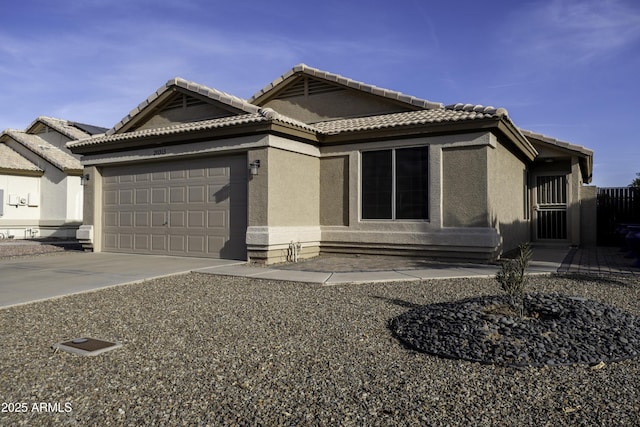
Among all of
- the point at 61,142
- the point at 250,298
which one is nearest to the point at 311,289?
the point at 250,298

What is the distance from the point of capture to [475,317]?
5.48 metres

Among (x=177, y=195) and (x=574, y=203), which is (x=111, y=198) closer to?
(x=177, y=195)

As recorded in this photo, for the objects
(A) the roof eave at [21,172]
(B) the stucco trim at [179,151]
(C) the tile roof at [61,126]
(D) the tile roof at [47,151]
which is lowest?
(B) the stucco trim at [179,151]

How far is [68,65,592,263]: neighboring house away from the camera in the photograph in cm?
1141

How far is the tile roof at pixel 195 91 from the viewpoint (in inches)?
503

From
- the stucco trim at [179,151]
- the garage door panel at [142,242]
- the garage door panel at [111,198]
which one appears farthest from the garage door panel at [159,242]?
the stucco trim at [179,151]

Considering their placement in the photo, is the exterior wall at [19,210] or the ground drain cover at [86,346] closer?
the ground drain cover at [86,346]

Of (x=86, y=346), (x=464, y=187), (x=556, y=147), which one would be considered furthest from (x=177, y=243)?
(x=556, y=147)

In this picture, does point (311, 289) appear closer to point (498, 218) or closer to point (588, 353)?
point (588, 353)

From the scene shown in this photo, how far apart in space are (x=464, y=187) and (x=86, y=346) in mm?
8685

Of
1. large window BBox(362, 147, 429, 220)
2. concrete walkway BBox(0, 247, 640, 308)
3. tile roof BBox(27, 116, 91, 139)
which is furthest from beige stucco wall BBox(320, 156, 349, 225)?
tile roof BBox(27, 116, 91, 139)

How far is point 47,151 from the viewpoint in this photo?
75.1 feet

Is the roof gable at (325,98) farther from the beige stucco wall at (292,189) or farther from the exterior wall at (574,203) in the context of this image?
the exterior wall at (574,203)

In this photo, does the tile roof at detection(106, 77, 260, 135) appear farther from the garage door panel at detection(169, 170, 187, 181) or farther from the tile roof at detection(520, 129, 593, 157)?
the tile roof at detection(520, 129, 593, 157)
